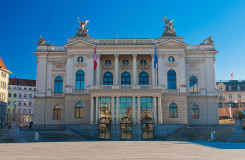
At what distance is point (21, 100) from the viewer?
347ft

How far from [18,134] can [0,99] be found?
39.6 m

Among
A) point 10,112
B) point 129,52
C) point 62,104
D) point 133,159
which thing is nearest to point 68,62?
point 62,104

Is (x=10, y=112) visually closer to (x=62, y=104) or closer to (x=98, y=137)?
(x=62, y=104)

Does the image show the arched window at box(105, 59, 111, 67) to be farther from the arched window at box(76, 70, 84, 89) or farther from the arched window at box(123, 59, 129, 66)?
the arched window at box(76, 70, 84, 89)

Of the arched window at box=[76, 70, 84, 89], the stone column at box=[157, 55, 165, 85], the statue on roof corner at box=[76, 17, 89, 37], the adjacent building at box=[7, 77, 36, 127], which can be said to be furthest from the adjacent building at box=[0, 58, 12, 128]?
the stone column at box=[157, 55, 165, 85]

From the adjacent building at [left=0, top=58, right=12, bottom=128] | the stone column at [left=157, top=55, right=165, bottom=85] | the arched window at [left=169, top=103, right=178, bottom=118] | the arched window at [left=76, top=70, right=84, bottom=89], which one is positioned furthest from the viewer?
the adjacent building at [left=0, top=58, right=12, bottom=128]

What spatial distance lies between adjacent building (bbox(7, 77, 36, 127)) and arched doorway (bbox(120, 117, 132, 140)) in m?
61.3

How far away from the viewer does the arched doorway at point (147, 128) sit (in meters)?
50.7

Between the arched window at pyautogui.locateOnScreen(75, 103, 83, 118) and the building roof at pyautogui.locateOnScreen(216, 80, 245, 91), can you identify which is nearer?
the arched window at pyautogui.locateOnScreen(75, 103, 83, 118)

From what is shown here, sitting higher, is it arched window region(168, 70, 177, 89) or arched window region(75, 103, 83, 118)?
arched window region(168, 70, 177, 89)

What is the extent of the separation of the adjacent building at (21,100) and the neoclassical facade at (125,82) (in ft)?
162

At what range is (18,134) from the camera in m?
43.1

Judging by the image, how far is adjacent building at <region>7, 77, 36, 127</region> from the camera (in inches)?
4043

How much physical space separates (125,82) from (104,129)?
12.3 metres
